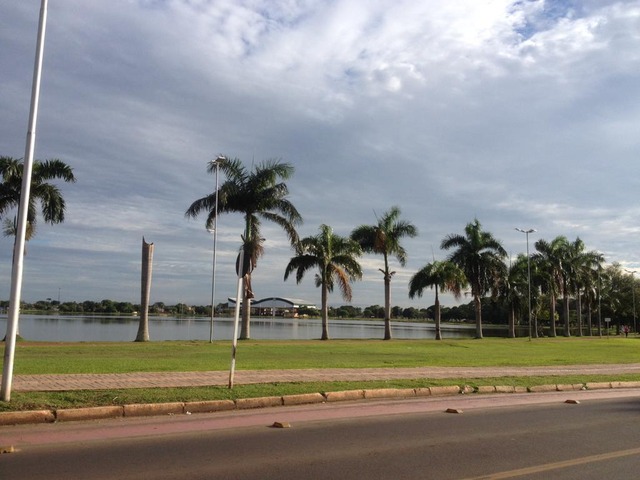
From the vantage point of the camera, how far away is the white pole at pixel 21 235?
9.68m

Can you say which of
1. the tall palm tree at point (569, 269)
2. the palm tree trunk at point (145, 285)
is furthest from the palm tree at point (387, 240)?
the tall palm tree at point (569, 269)

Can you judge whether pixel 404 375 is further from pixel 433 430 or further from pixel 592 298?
pixel 592 298

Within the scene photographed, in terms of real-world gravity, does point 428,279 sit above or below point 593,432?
above

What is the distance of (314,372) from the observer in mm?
15992

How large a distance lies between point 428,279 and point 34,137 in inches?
1573

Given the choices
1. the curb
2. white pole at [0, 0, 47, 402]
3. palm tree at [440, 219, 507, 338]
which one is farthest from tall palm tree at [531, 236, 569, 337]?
white pole at [0, 0, 47, 402]

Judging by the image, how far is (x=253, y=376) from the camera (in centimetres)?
1457

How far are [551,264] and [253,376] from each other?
55.8m

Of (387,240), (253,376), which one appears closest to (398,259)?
(387,240)

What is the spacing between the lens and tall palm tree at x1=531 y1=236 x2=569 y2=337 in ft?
205

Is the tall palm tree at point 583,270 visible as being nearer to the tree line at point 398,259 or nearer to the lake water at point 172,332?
the tree line at point 398,259

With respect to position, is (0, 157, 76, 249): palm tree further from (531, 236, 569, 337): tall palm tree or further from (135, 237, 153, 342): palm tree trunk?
(531, 236, 569, 337): tall palm tree

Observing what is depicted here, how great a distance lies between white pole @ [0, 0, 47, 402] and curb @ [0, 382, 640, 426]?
0.91 meters

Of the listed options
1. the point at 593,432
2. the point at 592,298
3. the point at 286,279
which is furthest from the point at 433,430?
the point at 592,298
